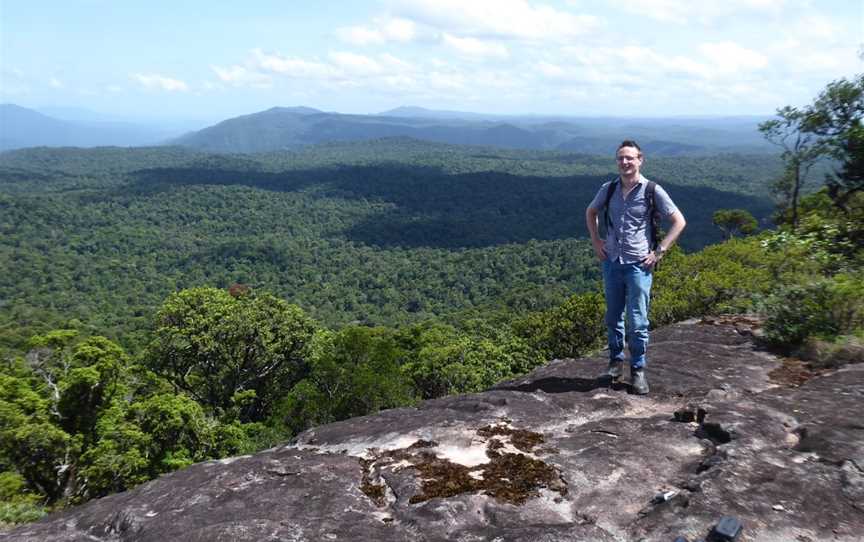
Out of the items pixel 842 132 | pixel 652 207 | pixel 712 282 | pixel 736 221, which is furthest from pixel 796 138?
pixel 652 207

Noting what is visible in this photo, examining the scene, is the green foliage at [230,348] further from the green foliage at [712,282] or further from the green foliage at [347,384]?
the green foliage at [712,282]

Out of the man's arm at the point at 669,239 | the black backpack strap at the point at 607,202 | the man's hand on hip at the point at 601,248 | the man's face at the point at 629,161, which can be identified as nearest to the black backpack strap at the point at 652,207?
the man's arm at the point at 669,239

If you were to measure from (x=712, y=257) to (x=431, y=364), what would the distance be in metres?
14.9

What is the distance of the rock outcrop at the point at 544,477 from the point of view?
4031mm

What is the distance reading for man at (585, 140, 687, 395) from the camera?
652 centimetres

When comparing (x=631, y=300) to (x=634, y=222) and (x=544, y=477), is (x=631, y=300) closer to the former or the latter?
(x=634, y=222)

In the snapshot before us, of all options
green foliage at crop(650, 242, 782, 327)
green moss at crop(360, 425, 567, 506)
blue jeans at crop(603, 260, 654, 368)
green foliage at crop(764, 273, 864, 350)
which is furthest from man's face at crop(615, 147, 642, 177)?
green foliage at crop(650, 242, 782, 327)

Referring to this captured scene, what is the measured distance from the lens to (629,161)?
634 centimetres

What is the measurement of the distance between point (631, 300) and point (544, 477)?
9.82 feet

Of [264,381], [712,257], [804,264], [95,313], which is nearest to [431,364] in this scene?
[264,381]

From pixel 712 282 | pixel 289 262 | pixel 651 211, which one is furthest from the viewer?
pixel 289 262

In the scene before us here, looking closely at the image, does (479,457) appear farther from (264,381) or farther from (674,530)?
(264,381)

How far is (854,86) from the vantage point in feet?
75.5

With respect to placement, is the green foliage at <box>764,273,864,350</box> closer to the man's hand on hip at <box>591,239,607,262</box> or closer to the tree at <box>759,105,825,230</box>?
the man's hand on hip at <box>591,239,607,262</box>
